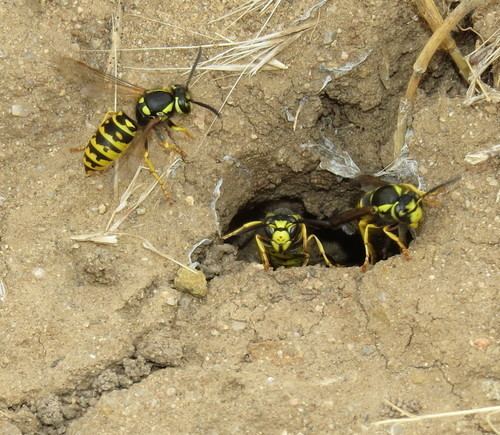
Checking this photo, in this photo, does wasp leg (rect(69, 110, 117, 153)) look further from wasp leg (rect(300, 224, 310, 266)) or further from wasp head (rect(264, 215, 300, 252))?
wasp leg (rect(300, 224, 310, 266))

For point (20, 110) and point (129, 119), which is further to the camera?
point (129, 119)

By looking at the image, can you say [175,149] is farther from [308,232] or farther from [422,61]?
[308,232]

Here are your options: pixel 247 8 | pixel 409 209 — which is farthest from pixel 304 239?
pixel 247 8

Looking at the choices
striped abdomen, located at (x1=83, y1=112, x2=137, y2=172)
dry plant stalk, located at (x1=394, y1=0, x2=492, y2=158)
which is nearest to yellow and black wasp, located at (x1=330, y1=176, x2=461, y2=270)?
dry plant stalk, located at (x1=394, y1=0, x2=492, y2=158)

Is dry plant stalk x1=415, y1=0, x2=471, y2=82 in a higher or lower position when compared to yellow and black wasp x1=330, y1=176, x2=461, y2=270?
higher

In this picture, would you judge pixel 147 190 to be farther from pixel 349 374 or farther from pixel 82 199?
pixel 349 374

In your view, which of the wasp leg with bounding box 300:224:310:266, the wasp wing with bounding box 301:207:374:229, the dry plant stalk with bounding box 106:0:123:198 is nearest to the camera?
the dry plant stalk with bounding box 106:0:123:198
